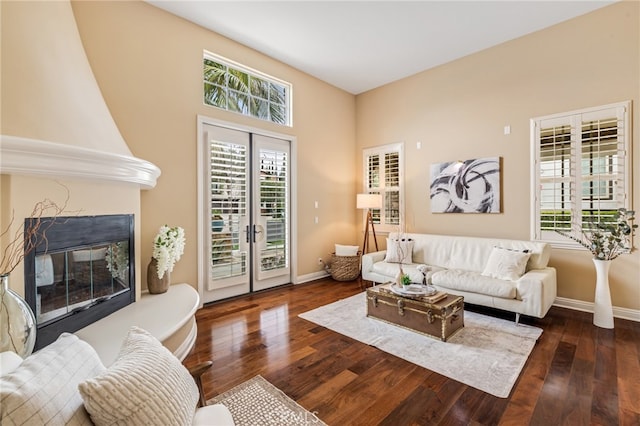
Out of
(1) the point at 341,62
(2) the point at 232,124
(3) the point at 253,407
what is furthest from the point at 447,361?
(1) the point at 341,62

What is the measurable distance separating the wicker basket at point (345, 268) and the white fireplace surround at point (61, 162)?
332cm

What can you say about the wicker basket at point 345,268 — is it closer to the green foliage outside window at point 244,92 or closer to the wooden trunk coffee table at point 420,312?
the wooden trunk coffee table at point 420,312

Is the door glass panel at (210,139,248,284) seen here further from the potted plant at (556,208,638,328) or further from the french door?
the potted plant at (556,208,638,328)

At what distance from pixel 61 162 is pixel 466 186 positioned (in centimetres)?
463

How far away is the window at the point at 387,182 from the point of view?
17.2ft

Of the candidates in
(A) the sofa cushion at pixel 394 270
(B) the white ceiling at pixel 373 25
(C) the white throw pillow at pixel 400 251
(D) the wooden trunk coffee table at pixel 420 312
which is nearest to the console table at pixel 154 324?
(D) the wooden trunk coffee table at pixel 420 312

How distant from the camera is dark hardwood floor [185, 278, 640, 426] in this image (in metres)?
1.81

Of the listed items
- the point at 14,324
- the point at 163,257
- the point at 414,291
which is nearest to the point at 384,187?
the point at 414,291

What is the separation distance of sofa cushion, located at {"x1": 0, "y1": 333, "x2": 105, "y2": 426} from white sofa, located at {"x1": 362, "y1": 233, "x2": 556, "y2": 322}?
332 centimetres

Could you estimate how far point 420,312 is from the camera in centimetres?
287

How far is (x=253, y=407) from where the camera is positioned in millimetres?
1872

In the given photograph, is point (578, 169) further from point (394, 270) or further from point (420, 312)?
point (420, 312)

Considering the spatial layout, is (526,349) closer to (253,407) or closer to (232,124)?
(253,407)

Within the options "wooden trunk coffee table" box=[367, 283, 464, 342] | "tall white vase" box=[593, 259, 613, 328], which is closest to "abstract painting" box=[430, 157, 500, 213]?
"tall white vase" box=[593, 259, 613, 328]
